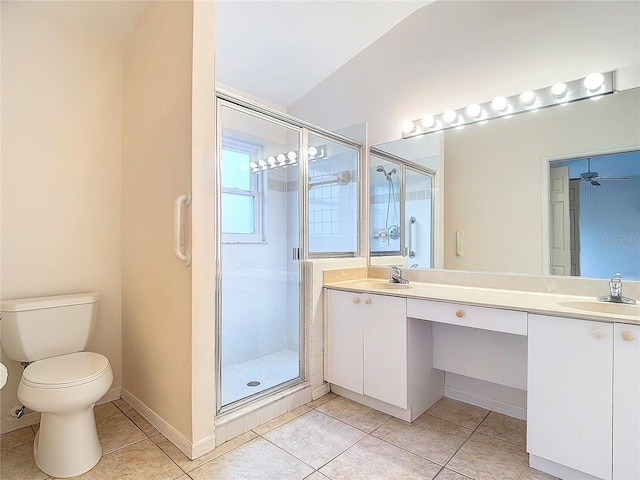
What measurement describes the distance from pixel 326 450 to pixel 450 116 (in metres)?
2.17

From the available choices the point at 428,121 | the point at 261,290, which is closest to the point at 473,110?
the point at 428,121

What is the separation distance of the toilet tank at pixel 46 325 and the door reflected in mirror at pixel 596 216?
2732 millimetres

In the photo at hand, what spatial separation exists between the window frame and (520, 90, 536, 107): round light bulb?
1.70 m

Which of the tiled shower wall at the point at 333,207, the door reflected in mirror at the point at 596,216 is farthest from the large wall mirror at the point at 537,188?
the tiled shower wall at the point at 333,207

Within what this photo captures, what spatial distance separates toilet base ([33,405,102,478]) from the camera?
1496 millimetres

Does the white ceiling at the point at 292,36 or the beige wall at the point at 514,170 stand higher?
the white ceiling at the point at 292,36

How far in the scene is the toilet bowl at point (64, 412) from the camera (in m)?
1.46

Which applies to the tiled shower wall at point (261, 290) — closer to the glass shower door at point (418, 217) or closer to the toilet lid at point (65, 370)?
the toilet lid at point (65, 370)

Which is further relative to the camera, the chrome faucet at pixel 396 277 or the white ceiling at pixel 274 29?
the chrome faucet at pixel 396 277

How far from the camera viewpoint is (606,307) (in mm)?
1578

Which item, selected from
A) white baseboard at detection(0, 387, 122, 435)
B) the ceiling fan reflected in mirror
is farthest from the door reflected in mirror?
white baseboard at detection(0, 387, 122, 435)

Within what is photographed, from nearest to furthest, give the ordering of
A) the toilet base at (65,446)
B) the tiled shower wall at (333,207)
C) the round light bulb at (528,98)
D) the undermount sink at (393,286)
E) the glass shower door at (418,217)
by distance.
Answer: the toilet base at (65,446)
the round light bulb at (528,98)
the undermount sink at (393,286)
the glass shower door at (418,217)
the tiled shower wall at (333,207)

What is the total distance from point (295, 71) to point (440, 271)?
2053mm

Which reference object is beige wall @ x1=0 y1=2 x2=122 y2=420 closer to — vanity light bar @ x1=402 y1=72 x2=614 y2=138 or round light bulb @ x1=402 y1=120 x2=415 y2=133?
round light bulb @ x1=402 y1=120 x2=415 y2=133
